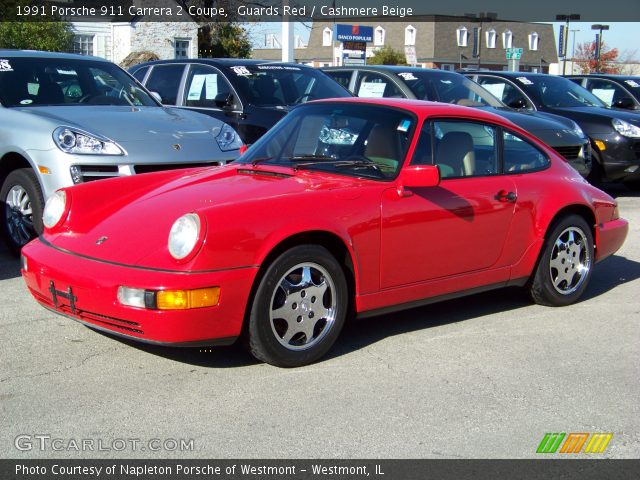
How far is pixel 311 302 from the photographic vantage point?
4543 millimetres

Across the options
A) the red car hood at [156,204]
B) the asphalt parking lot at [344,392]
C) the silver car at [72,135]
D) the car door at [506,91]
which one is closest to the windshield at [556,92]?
the car door at [506,91]

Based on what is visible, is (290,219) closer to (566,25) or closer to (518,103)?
(518,103)

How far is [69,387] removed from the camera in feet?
13.9

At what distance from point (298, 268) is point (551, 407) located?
1467 millimetres

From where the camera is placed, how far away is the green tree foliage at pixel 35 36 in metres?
26.0

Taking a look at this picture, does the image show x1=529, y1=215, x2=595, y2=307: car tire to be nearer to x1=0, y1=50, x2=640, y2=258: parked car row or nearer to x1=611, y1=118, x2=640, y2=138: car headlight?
x1=0, y1=50, x2=640, y2=258: parked car row

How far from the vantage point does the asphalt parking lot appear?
3652mm

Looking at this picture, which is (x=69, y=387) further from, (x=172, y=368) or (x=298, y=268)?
(x=298, y=268)

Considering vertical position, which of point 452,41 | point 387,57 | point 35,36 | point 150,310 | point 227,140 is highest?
point 452,41

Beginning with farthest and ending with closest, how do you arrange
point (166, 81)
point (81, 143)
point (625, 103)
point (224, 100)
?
point (625, 103) → point (166, 81) → point (224, 100) → point (81, 143)
